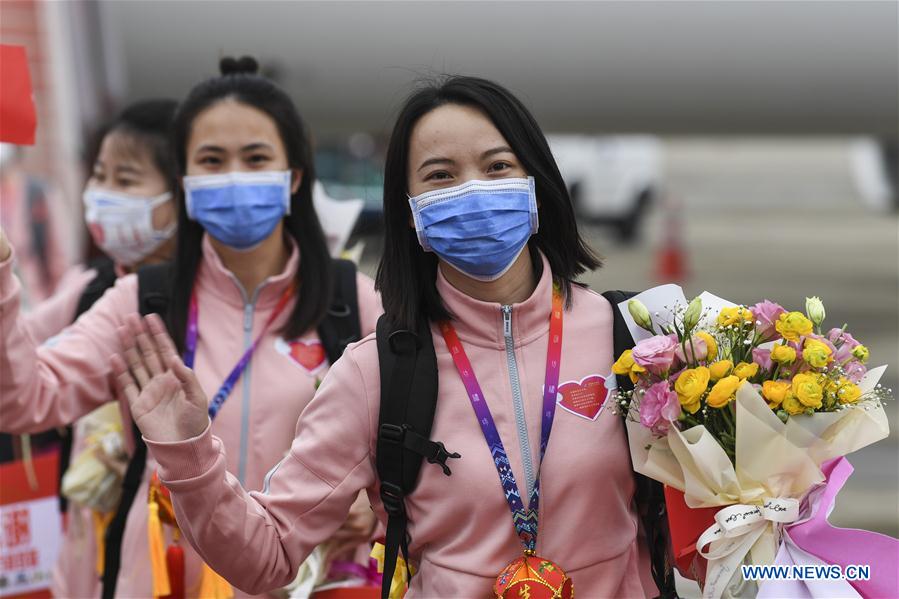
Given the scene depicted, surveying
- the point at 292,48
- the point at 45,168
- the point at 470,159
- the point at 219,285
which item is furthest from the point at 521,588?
the point at 45,168

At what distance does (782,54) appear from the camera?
8703 millimetres

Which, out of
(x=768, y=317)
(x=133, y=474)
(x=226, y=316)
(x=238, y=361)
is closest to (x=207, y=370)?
(x=238, y=361)

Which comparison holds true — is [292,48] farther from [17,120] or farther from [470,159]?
[470,159]

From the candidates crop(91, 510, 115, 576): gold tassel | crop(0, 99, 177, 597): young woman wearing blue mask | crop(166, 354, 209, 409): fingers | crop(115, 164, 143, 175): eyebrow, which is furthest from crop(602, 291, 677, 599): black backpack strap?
crop(115, 164, 143, 175): eyebrow

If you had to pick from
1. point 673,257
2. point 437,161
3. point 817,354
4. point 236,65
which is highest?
point 236,65

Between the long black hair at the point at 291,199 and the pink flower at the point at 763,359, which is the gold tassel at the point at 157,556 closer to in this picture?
the long black hair at the point at 291,199

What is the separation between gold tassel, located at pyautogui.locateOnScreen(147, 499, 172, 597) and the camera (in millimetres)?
2895

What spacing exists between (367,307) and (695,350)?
4.07 feet

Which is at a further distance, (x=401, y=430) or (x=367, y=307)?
(x=367, y=307)

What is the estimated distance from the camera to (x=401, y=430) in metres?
2.24

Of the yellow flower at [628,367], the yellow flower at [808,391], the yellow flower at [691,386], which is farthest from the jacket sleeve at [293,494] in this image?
the yellow flower at [808,391]

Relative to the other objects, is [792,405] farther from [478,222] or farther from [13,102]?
[13,102]

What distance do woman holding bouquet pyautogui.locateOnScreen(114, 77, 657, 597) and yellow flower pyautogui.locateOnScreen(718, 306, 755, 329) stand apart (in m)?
0.25

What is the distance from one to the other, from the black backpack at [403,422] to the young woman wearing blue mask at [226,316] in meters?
0.74
